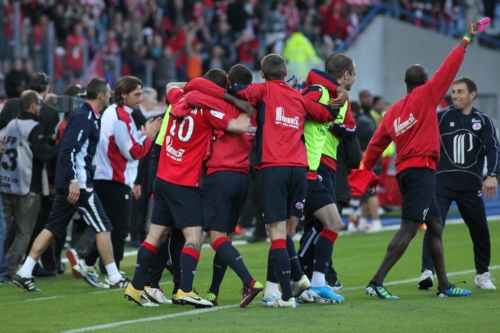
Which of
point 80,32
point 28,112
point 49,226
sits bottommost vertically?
point 49,226

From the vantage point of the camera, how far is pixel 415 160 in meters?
8.74

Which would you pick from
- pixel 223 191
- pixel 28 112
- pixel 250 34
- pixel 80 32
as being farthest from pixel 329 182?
pixel 250 34

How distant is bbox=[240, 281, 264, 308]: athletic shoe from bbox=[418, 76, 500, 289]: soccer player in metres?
2.34

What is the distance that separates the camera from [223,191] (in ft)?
26.5

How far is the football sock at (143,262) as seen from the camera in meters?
8.33

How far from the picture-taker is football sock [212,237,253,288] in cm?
802

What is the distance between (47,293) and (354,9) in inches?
840

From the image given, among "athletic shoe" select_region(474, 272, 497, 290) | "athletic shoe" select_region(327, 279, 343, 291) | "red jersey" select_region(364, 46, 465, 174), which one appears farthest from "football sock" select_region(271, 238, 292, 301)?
"athletic shoe" select_region(474, 272, 497, 290)

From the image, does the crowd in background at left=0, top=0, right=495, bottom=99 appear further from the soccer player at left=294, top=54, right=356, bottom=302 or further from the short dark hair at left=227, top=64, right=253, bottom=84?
the short dark hair at left=227, top=64, right=253, bottom=84

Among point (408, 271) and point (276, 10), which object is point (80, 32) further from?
point (408, 271)

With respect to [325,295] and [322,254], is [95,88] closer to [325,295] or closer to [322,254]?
[322,254]

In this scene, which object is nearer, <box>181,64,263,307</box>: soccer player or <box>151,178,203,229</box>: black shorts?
<box>181,64,263,307</box>: soccer player

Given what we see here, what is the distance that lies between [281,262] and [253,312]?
0.48 metres

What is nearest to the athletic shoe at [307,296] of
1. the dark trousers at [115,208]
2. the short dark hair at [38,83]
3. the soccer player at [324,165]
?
the soccer player at [324,165]
